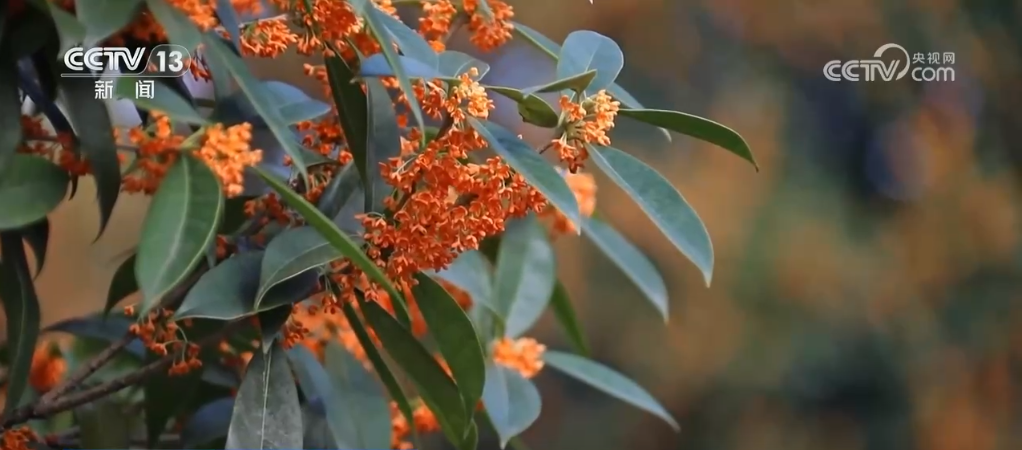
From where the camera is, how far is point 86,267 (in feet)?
3.14

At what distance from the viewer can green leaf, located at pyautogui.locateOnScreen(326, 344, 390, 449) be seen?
18.5 inches

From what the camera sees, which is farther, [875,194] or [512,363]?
[875,194]

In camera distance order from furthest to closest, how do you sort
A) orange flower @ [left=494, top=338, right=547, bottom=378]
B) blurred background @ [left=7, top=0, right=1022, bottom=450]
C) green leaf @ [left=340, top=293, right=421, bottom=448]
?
1. blurred background @ [left=7, top=0, right=1022, bottom=450]
2. orange flower @ [left=494, top=338, right=547, bottom=378]
3. green leaf @ [left=340, top=293, right=421, bottom=448]

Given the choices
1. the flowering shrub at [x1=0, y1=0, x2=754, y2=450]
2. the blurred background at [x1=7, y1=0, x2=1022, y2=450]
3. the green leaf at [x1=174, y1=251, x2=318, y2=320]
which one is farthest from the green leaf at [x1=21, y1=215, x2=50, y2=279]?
the blurred background at [x1=7, y1=0, x2=1022, y2=450]

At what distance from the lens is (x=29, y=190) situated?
14.4 inches

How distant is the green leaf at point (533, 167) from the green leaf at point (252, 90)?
0.29 feet

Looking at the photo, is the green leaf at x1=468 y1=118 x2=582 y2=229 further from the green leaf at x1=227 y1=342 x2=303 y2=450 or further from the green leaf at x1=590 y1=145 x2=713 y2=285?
the green leaf at x1=227 y1=342 x2=303 y2=450

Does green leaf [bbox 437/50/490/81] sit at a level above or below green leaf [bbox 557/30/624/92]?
below

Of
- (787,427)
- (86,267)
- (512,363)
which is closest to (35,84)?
(512,363)

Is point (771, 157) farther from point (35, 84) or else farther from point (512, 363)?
point (35, 84)

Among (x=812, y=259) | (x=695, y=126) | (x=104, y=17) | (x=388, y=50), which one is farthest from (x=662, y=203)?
(x=812, y=259)

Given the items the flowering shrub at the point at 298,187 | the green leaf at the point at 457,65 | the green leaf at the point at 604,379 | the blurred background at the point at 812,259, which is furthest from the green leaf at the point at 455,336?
the blurred background at the point at 812,259

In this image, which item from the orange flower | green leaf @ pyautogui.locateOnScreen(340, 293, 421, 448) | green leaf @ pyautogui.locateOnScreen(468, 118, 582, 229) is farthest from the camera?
the orange flower

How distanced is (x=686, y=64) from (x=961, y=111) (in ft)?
1.16
